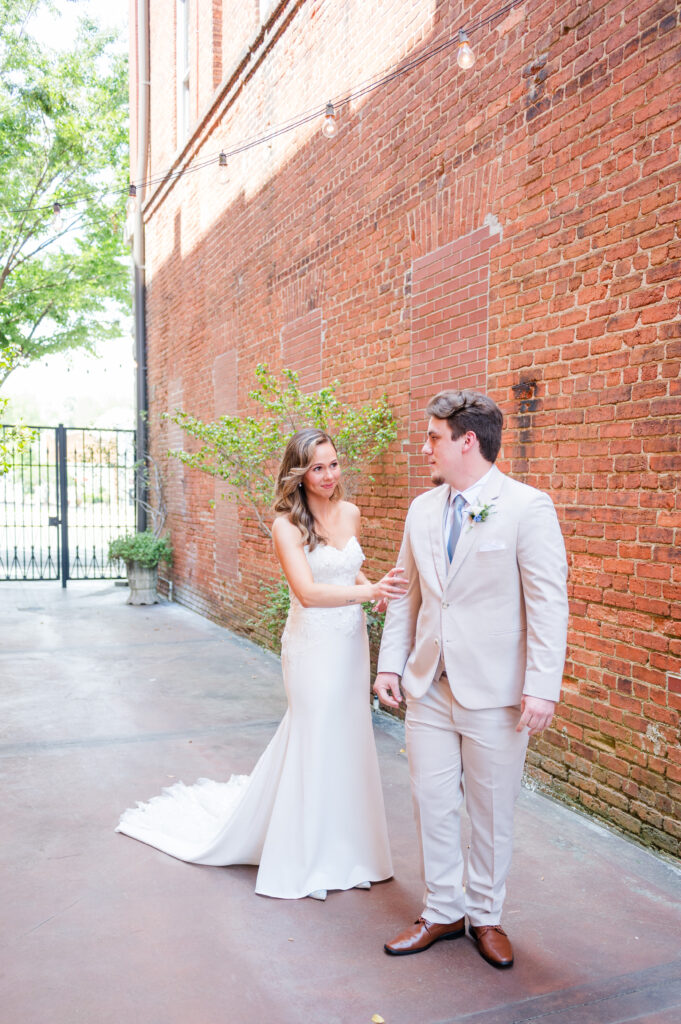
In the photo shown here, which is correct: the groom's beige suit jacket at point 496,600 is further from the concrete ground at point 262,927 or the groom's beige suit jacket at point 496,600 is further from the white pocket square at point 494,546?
the concrete ground at point 262,927

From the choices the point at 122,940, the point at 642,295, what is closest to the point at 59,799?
the point at 122,940

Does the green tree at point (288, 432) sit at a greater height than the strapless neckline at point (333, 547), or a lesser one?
greater

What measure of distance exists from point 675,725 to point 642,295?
78.8 inches

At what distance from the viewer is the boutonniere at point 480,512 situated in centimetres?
278

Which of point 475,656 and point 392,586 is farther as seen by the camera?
point 392,586

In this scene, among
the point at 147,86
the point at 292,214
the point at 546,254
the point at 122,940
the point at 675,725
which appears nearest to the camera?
the point at 122,940

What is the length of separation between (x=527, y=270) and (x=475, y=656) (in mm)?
2723

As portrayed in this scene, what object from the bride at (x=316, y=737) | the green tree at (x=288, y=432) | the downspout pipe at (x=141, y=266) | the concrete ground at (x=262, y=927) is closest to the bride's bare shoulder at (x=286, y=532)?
the bride at (x=316, y=737)

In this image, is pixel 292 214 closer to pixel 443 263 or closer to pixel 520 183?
pixel 443 263

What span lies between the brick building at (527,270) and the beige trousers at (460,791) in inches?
47.4

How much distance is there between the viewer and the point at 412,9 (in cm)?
584

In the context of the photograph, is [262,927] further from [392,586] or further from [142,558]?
[142,558]

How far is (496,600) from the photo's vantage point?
2824 mm

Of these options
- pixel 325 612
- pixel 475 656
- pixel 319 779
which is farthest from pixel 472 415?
pixel 319 779
